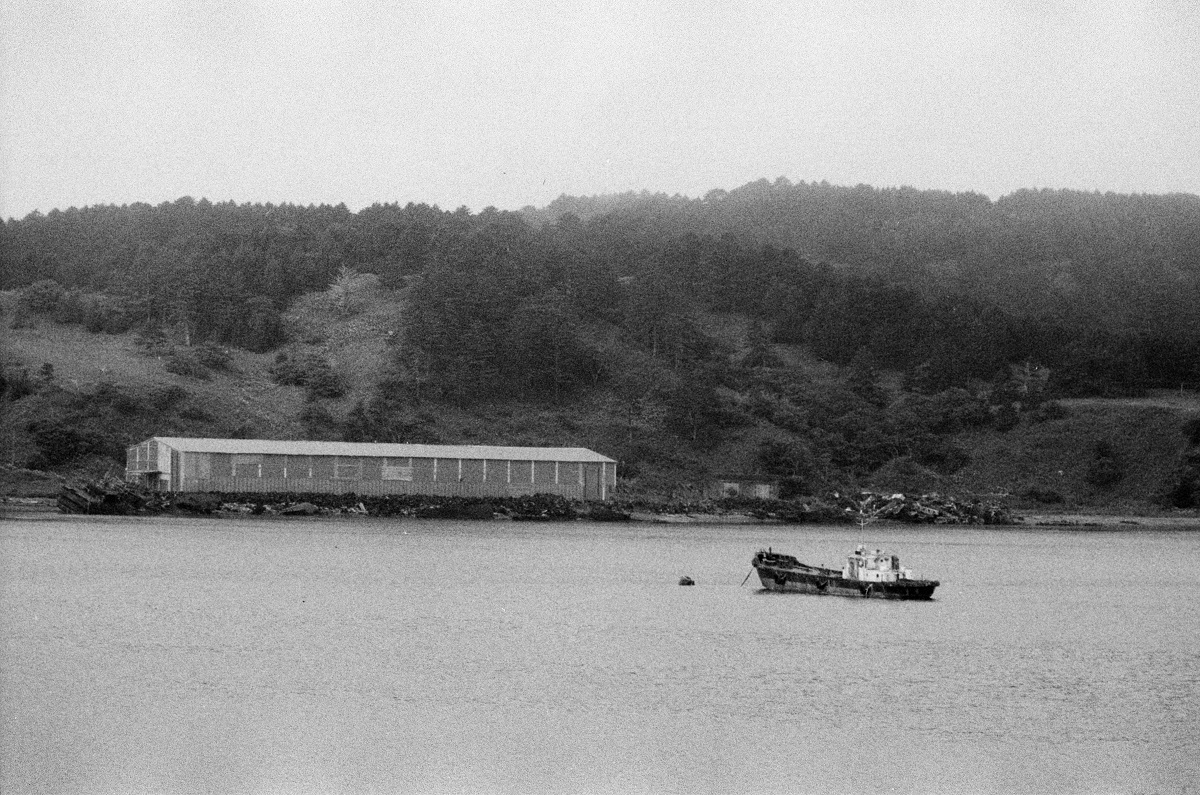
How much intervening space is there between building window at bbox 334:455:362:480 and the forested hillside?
12757 mm

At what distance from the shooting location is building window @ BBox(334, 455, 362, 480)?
87312mm

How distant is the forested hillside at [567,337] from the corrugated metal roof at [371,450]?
881 centimetres

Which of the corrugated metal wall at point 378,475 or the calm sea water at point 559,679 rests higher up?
the corrugated metal wall at point 378,475

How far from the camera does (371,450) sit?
87.9m

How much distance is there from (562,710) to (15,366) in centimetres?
7859

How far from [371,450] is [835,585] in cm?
4121

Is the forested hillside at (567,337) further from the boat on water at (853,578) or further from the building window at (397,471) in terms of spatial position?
the boat on water at (853,578)

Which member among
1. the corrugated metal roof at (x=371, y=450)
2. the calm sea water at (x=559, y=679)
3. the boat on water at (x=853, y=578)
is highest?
the corrugated metal roof at (x=371, y=450)

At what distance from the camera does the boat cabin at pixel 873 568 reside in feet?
172

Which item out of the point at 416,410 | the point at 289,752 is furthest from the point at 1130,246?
the point at 289,752

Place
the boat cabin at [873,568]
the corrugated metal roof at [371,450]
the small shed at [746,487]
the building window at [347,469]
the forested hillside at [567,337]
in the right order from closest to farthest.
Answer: the boat cabin at [873,568] < the corrugated metal roof at [371,450] < the building window at [347,469] < the small shed at [746,487] < the forested hillside at [567,337]

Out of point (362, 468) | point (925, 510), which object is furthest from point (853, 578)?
point (925, 510)

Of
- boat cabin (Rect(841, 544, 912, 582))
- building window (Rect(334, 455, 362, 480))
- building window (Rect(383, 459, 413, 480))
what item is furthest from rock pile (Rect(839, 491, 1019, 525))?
boat cabin (Rect(841, 544, 912, 582))

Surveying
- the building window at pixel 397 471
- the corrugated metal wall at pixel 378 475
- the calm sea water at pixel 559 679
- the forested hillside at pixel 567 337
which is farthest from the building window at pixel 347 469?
the calm sea water at pixel 559 679
